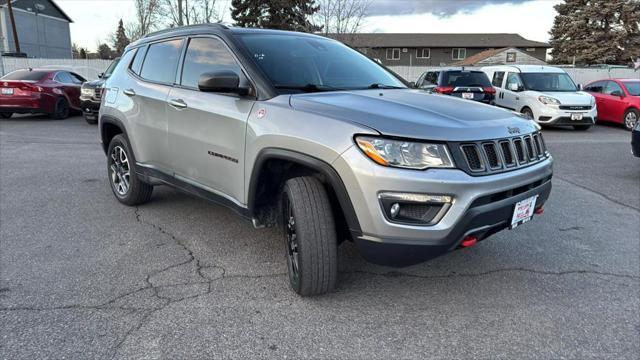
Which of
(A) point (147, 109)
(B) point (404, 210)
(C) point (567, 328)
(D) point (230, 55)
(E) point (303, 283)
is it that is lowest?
(C) point (567, 328)

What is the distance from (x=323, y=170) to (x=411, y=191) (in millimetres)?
534

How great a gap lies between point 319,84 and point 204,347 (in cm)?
203

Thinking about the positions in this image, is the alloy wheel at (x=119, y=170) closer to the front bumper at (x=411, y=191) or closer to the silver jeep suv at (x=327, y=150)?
the silver jeep suv at (x=327, y=150)

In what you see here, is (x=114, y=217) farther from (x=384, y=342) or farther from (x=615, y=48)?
(x=615, y=48)

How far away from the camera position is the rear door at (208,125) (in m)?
3.47

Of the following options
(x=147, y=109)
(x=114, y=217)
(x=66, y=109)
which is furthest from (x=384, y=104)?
(x=66, y=109)

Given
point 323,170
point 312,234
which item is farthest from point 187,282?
point 323,170

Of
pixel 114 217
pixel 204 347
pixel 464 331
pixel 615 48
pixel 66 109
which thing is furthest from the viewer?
pixel 615 48

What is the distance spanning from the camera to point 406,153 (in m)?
2.67

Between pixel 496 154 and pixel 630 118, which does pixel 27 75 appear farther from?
pixel 630 118

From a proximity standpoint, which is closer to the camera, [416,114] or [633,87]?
[416,114]

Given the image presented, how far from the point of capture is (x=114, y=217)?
4945mm

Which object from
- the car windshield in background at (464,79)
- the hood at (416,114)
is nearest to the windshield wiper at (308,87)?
the hood at (416,114)

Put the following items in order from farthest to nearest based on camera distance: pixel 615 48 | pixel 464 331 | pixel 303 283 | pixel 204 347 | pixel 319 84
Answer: pixel 615 48 < pixel 319 84 < pixel 303 283 < pixel 464 331 < pixel 204 347
